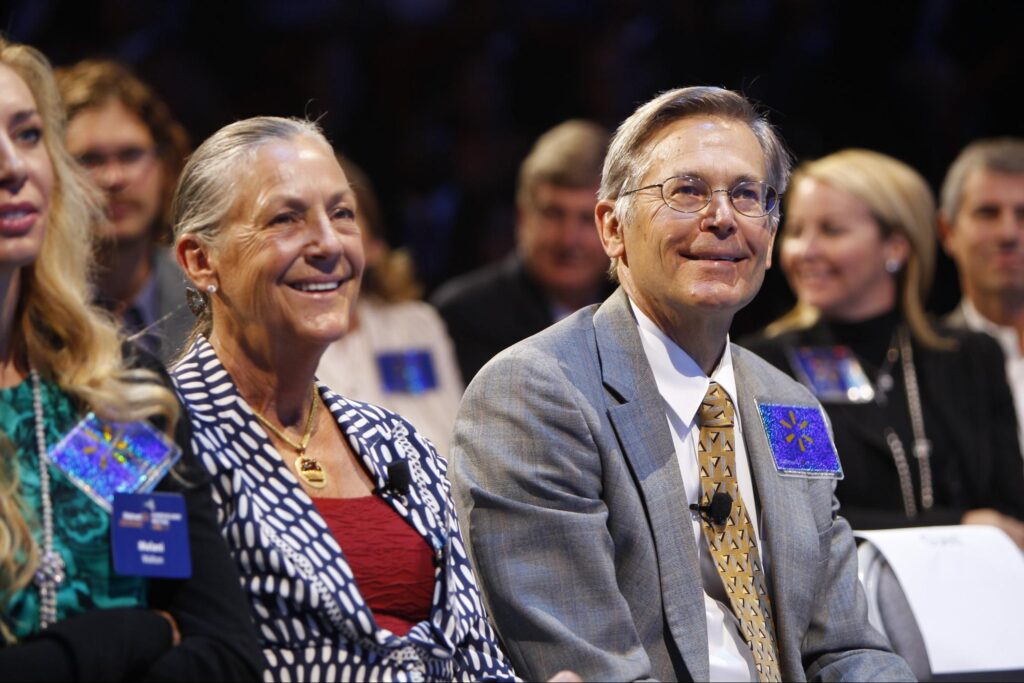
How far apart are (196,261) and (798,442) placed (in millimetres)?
1244

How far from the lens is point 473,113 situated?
241 inches

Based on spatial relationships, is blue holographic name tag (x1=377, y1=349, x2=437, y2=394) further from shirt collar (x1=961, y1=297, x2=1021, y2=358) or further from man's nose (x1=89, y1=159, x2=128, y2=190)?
shirt collar (x1=961, y1=297, x2=1021, y2=358)

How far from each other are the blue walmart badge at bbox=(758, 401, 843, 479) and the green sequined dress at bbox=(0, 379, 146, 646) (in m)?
1.30

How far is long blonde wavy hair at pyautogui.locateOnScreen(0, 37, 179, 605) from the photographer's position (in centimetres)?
216

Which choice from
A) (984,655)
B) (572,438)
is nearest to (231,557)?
(572,438)

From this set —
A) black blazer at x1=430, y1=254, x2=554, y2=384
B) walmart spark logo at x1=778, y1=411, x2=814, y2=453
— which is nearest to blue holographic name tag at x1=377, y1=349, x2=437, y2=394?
black blazer at x1=430, y1=254, x2=554, y2=384

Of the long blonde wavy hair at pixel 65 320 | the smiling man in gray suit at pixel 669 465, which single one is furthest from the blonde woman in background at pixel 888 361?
the long blonde wavy hair at pixel 65 320

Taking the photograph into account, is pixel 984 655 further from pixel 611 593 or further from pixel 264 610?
pixel 264 610

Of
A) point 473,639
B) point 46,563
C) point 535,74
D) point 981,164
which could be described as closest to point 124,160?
point 473,639

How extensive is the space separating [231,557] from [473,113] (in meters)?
4.15

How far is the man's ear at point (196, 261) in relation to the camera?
260 cm

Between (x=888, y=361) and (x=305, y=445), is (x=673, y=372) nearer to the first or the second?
(x=305, y=445)

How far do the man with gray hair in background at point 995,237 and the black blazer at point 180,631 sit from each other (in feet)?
11.6

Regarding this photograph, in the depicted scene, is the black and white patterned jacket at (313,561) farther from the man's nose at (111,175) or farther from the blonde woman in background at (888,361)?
the blonde woman in background at (888,361)
